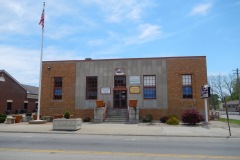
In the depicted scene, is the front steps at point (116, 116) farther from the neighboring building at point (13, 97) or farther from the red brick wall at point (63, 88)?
the neighboring building at point (13, 97)

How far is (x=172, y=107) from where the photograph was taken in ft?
93.1

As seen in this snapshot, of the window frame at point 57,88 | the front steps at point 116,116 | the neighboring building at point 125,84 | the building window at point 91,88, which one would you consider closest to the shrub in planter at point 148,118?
the neighboring building at point 125,84

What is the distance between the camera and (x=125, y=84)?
29.6 metres

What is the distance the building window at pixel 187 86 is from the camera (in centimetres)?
2860

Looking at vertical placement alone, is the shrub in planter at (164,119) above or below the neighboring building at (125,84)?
below

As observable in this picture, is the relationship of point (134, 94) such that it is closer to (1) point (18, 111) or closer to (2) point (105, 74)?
(2) point (105, 74)

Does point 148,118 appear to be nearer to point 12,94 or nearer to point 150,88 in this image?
point 150,88

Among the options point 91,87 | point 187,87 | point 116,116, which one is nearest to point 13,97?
point 91,87

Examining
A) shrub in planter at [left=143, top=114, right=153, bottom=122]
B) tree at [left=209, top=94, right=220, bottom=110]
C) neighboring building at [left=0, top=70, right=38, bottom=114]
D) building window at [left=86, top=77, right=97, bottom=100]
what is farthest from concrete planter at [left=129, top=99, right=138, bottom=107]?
tree at [left=209, top=94, right=220, bottom=110]

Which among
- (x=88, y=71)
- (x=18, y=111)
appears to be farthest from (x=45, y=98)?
(x=18, y=111)

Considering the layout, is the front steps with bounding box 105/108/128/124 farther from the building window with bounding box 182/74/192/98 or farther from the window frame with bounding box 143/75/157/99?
the building window with bounding box 182/74/192/98

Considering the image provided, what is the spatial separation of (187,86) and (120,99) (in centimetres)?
811

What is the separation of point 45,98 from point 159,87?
47.7ft

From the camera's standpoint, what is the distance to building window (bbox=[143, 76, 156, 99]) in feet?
94.9
